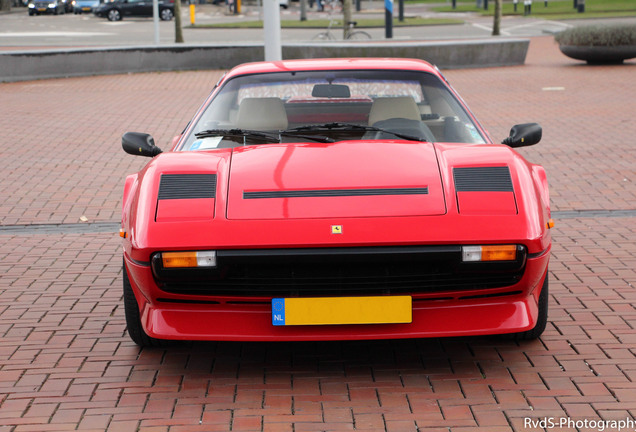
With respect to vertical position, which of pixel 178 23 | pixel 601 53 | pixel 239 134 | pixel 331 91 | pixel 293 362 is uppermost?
pixel 331 91

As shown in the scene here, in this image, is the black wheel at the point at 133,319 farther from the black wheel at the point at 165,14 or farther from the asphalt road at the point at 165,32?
the black wheel at the point at 165,14

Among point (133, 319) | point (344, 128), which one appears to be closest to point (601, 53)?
point (344, 128)

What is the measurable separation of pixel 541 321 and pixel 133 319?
1860 millimetres

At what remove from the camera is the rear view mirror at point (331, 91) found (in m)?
4.84

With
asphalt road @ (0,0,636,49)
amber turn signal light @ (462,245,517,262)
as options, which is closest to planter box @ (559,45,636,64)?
asphalt road @ (0,0,636,49)

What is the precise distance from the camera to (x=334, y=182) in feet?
12.0

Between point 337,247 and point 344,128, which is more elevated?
point 344,128

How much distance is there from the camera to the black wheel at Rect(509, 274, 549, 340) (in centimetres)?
396

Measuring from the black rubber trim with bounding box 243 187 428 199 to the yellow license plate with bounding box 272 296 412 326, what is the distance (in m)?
0.43

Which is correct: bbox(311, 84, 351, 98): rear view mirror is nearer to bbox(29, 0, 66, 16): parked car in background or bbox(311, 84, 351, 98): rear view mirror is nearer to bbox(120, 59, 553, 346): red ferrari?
bbox(120, 59, 553, 346): red ferrari

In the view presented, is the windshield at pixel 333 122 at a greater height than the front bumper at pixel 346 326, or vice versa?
the windshield at pixel 333 122

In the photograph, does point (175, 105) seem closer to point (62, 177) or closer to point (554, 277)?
point (62, 177)

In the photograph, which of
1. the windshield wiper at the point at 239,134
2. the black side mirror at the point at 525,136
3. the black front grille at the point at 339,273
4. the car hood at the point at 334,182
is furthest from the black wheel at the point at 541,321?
the windshield wiper at the point at 239,134

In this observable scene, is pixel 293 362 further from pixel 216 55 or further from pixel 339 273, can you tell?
pixel 216 55
